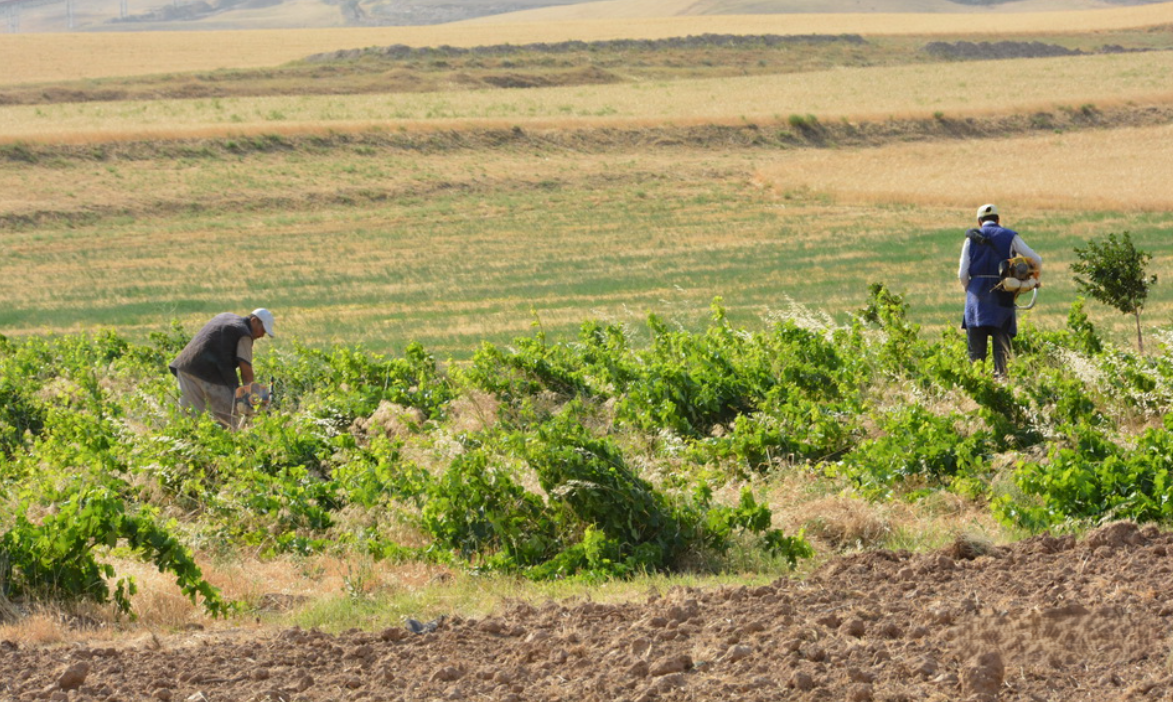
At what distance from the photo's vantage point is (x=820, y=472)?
824 cm

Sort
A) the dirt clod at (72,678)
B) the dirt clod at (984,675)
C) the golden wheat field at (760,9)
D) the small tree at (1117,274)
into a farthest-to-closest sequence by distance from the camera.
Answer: the golden wheat field at (760,9) → the small tree at (1117,274) → the dirt clod at (72,678) → the dirt clod at (984,675)

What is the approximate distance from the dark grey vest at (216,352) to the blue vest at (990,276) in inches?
226

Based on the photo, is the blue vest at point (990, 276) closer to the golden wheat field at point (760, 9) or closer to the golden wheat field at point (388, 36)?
the golden wheat field at point (388, 36)

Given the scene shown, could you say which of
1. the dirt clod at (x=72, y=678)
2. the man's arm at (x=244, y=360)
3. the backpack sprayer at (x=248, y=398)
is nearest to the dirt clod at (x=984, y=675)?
the dirt clod at (x=72, y=678)

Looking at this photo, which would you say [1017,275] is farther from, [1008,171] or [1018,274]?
[1008,171]

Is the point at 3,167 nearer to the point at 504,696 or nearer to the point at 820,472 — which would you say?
the point at 820,472

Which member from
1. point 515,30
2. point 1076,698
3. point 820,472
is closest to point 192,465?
point 820,472

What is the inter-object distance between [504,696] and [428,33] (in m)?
120

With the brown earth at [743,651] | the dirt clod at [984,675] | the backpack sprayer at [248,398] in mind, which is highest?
the dirt clod at [984,675]

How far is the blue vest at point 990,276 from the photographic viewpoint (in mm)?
10406

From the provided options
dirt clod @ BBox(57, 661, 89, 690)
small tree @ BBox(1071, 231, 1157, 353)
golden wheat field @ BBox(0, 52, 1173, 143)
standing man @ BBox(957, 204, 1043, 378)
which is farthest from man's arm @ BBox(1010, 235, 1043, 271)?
golden wheat field @ BBox(0, 52, 1173, 143)

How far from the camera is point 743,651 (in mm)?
4691

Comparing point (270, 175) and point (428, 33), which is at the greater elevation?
point (428, 33)

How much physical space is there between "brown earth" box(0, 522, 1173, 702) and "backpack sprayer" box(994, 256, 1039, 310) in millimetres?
4793
